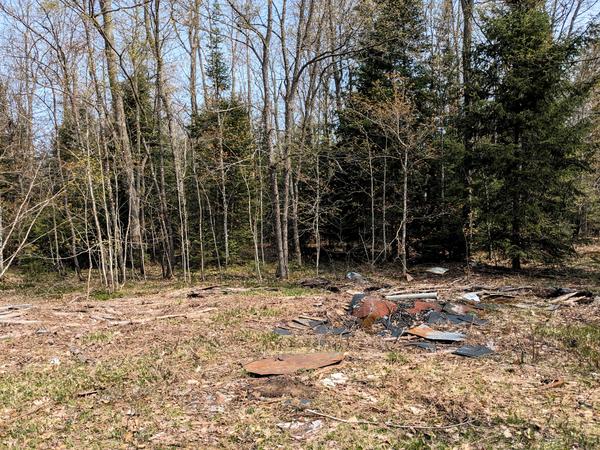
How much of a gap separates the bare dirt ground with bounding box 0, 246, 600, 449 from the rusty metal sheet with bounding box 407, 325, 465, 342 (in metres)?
0.23

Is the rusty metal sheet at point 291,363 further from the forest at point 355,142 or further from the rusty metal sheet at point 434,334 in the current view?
the forest at point 355,142

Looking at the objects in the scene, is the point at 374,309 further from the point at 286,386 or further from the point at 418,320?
the point at 286,386

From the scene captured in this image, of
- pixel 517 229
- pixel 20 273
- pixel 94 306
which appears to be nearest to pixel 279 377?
pixel 94 306

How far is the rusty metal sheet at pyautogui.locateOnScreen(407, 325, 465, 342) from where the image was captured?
6.66 m

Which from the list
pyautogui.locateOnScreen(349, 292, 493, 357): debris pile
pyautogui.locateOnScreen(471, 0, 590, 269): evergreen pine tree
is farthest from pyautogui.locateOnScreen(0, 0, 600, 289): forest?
pyautogui.locateOnScreen(349, 292, 493, 357): debris pile

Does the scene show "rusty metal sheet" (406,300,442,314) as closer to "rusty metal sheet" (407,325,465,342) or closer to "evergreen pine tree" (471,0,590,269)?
"rusty metal sheet" (407,325,465,342)

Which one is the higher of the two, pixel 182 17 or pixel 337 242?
pixel 182 17

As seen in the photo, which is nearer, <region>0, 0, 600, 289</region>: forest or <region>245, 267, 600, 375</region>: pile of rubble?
<region>245, 267, 600, 375</region>: pile of rubble

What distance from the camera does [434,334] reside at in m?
6.86

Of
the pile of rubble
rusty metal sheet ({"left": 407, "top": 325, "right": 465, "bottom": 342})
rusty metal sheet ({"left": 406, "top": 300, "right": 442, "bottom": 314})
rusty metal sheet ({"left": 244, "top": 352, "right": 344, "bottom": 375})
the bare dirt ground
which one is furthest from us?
rusty metal sheet ({"left": 406, "top": 300, "right": 442, "bottom": 314})

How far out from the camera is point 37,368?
20.2 ft

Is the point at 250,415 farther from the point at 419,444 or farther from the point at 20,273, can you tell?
the point at 20,273

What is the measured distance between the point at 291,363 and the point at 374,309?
8.85 feet

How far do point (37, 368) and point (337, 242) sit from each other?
16095 mm
